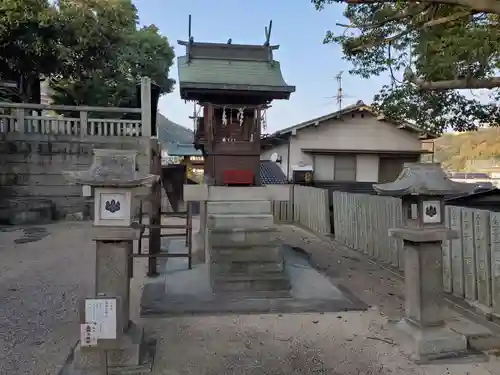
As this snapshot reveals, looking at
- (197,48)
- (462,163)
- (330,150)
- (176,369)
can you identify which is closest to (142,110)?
(197,48)

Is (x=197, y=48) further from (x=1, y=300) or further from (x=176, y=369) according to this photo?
(x=176, y=369)

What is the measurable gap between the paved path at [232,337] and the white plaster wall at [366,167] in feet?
37.2

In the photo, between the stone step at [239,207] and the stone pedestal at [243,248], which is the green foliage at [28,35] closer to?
the stone pedestal at [243,248]

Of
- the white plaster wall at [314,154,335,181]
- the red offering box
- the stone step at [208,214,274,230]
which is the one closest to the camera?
the stone step at [208,214,274,230]

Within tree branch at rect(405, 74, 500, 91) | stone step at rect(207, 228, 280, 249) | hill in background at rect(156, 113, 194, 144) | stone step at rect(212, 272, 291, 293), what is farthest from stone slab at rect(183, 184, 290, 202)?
hill in background at rect(156, 113, 194, 144)

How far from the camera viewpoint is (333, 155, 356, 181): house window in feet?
57.4

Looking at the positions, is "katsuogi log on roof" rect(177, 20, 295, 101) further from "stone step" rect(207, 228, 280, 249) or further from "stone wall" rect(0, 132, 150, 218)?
"stone wall" rect(0, 132, 150, 218)

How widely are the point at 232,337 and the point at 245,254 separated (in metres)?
1.75

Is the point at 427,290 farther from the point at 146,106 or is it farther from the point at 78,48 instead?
the point at 78,48

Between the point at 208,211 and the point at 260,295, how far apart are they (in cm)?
177

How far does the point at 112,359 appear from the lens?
354 cm

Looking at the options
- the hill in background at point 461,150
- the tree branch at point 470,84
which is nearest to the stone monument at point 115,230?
the tree branch at point 470,84

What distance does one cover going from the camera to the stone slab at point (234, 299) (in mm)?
5027

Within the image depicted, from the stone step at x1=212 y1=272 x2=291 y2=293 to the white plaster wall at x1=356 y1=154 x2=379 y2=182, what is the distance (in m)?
12.7
